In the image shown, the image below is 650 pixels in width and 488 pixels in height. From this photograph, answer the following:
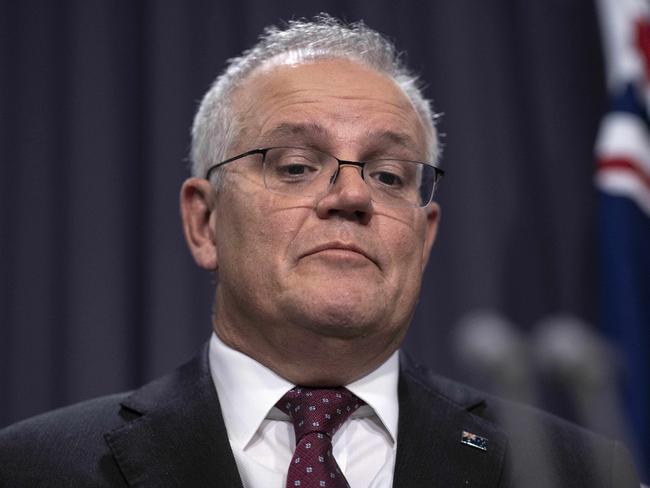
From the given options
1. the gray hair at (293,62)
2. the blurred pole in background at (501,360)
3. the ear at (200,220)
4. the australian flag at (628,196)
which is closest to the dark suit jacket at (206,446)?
the ear at (200,220)

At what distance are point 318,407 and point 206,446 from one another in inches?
8.7

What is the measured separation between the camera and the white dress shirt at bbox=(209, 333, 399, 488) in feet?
5.13

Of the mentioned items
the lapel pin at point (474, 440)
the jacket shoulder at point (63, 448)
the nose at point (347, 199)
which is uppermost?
the nose at point (347, 199)

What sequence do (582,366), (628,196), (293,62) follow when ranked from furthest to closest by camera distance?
1. (628,196)
2. (293,62)
3. (582,366)

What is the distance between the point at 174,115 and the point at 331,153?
0.99 metres

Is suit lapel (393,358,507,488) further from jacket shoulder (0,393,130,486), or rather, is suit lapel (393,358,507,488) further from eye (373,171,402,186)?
jacket shoulder (0,393,130,486)

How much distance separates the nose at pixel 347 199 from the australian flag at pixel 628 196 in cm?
114

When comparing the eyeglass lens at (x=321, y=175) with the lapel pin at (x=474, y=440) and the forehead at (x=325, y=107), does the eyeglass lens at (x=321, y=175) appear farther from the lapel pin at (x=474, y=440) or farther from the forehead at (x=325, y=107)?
the lapel pin at (x=474, y=440)

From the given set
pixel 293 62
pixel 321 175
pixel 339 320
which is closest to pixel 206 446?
pixel 339 320

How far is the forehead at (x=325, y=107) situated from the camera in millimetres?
1685

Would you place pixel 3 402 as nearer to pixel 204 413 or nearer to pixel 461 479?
pixel 204 413

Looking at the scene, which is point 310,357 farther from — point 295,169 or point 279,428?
point 295,169

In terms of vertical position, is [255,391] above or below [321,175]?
below

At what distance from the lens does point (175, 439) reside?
155cm
